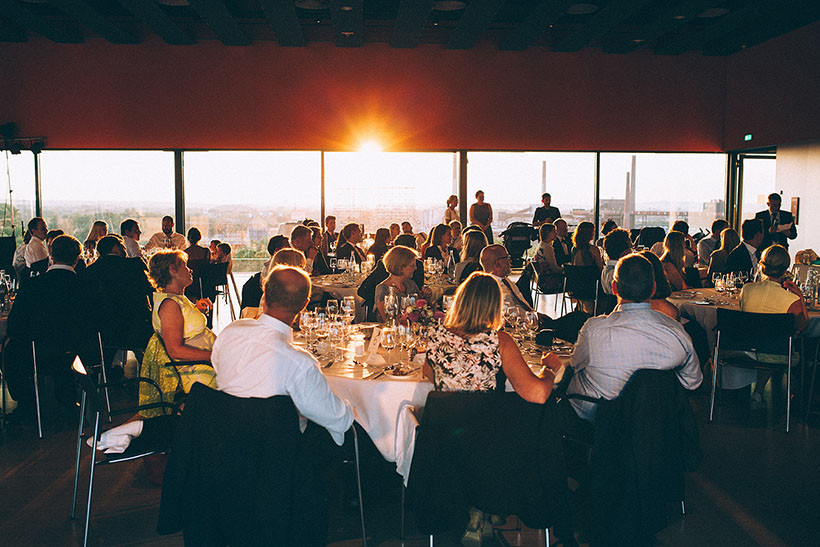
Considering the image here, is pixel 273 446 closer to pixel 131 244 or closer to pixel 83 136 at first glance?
pixel 131 244

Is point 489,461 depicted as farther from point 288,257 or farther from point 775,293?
point 775,293

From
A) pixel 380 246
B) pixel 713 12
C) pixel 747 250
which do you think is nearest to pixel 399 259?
pixel 380 246

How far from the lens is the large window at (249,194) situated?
42.0 feet

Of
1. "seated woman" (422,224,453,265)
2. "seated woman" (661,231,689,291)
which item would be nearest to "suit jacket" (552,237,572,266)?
"seated woman" (422,224,453,265)

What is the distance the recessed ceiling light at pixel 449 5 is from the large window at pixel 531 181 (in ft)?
10.6

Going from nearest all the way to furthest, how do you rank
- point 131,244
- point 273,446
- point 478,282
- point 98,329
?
point 273,446 < point 478,282 < point 98,329 < point 131,244

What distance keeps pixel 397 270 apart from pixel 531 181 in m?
8.57

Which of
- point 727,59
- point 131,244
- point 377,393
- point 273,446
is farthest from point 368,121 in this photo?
point 273,446

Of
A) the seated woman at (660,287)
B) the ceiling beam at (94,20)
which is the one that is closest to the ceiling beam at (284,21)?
the ceiling beam at (94,20)

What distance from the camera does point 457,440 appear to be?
283 centimetres

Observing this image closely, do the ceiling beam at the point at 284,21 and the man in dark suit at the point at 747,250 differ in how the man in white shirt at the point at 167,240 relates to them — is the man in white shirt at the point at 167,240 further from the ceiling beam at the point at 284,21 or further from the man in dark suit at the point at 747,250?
the man in dark suit at the point at 747,250

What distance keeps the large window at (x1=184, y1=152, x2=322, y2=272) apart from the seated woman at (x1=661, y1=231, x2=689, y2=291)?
25.1 feet

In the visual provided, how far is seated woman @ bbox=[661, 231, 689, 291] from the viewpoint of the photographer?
6562 mm

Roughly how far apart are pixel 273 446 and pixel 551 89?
11276mm
